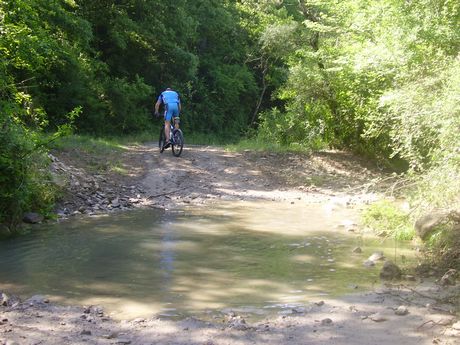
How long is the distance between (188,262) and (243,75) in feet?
92.6

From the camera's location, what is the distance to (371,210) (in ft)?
33.3

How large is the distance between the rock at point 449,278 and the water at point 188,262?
0.79 m

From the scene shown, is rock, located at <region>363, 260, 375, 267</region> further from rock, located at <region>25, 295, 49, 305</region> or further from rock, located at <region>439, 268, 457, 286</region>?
rock, located at <region>25, 295, 49, 305</region>

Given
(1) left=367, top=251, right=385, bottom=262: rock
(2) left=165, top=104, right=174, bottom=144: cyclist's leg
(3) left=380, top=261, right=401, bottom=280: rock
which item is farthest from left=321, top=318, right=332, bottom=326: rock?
(2) left=165, top=104, right=174, bottom=144: cyclist's leg

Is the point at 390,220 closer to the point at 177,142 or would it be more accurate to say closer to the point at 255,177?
the point at 255,177

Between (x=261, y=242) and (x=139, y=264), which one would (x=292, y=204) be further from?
(x=139, y=264)

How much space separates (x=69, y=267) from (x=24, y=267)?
0.57m

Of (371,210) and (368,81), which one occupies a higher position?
(368,81)

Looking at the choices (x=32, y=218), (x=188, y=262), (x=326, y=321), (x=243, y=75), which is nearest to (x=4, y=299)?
(x=188, y=262)

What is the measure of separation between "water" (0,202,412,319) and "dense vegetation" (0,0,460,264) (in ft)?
4.45

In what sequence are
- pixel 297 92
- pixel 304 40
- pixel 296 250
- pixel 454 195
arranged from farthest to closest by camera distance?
pixel 304 40, pixel 297 92, pixel 296 250, pixel 454 195

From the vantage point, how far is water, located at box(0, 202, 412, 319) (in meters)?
6.21

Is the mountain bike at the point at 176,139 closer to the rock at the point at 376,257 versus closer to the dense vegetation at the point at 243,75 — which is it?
the dense vegetation at the point at 243,75

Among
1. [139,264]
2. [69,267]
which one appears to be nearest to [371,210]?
[139,264]
